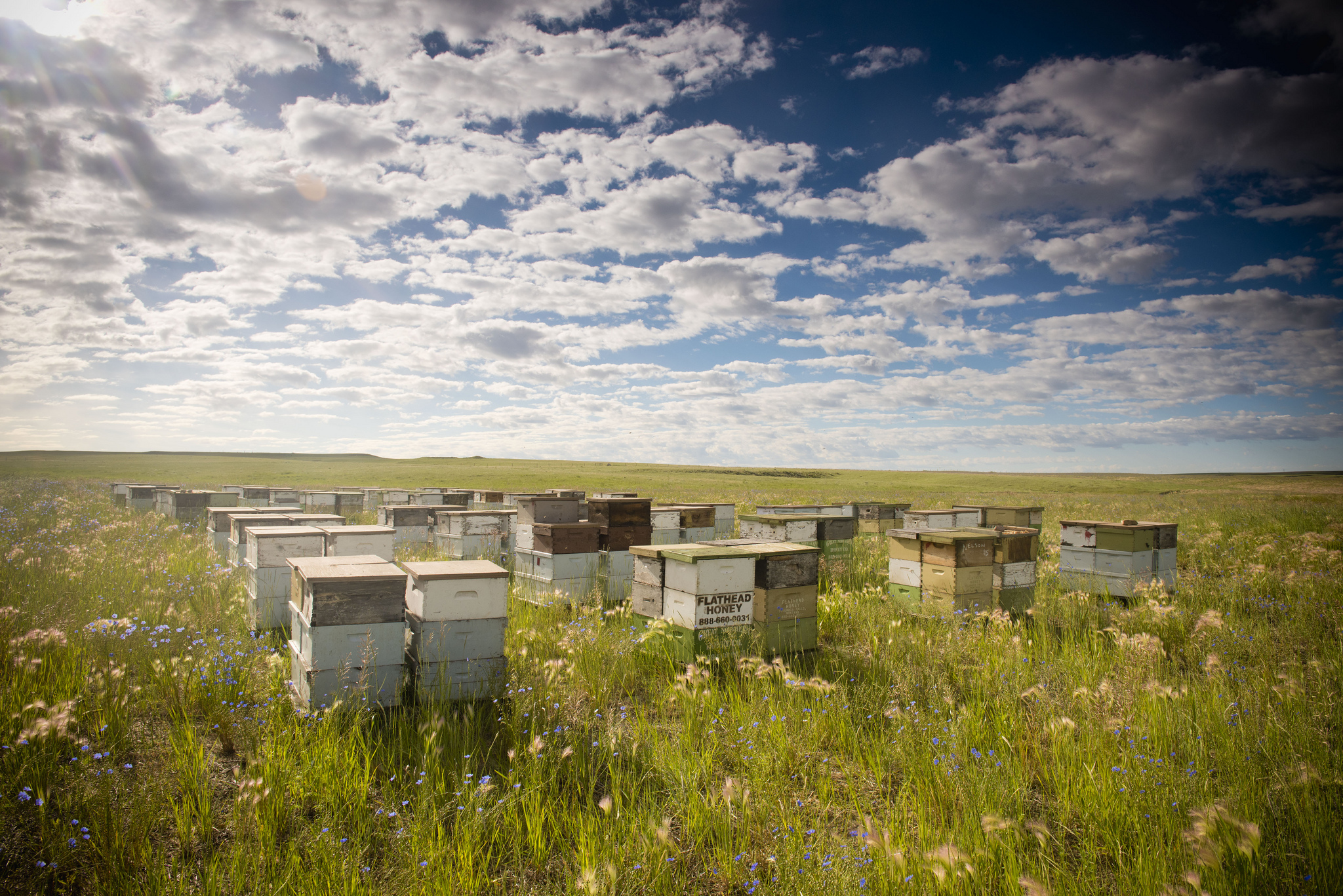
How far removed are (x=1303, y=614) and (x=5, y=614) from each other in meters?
Answer: 15.2

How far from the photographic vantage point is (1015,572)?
870 centimetres

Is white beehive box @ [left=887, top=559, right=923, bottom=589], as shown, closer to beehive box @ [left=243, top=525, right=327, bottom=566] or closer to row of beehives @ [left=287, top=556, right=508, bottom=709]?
row of beehives @ [left=287, top=556, right=508, bottom=709]

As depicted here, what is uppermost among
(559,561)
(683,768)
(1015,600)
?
(559,561)

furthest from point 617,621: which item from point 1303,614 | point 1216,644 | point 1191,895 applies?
point 1303,614

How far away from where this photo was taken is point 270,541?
673 cm

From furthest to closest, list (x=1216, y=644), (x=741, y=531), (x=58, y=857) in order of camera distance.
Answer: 1. (x=741, y=531)
2. (x=1216, y=644)
3. (x=58, y=857)

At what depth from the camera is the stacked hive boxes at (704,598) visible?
616 cm

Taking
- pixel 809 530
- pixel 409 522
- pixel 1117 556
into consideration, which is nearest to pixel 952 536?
pixel 1117 556

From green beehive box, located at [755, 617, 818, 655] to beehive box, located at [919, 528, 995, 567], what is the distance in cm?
235

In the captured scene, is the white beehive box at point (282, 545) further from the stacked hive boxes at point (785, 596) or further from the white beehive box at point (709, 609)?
the stacked hive boxes at point (785, 596)

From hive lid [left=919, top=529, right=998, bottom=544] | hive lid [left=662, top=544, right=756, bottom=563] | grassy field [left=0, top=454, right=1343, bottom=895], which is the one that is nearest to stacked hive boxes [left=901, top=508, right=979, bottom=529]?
hive lid [left=919, top=529, right=998, bottom=544]

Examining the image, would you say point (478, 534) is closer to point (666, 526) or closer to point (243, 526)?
point (666, 526)

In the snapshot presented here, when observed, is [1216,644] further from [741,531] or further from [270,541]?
[270,541]

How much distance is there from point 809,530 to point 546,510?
17.3 feet
